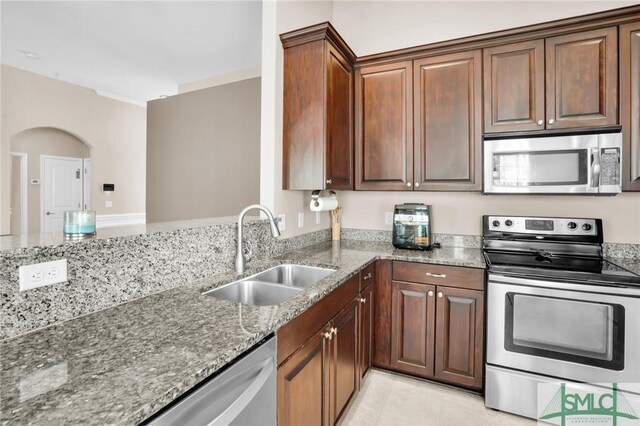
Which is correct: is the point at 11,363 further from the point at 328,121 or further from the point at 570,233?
the point at 570,233

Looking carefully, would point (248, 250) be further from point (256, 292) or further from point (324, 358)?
point (324, 358)

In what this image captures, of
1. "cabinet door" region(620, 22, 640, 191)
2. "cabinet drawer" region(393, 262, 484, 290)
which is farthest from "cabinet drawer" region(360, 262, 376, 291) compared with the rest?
"cabinet door" region(620, 22, 640, 191)

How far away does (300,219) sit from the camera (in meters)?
2.53

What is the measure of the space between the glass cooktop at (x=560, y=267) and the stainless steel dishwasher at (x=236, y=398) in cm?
149

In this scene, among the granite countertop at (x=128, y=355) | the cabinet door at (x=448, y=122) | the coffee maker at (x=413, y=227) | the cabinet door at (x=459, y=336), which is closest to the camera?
the granite countertop at (x=128, y=355)

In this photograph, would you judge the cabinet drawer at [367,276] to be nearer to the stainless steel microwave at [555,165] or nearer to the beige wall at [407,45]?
the beige wall at [407,45]

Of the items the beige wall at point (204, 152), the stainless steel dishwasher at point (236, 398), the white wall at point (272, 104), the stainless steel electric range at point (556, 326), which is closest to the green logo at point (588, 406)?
the stainless steel electric range at point (556, 326)

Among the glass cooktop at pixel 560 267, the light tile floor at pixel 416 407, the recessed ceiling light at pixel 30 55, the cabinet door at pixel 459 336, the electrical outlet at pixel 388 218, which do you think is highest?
the recessed ceiling light at pixel 30 55

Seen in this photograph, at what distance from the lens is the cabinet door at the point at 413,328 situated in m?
2.17

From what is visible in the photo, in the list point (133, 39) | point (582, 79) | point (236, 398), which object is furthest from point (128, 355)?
point (133, 39)

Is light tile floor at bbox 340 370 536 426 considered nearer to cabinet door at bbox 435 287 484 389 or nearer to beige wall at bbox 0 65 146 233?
cabinet door at bbox 435 287 484 389

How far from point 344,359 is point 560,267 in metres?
1.36

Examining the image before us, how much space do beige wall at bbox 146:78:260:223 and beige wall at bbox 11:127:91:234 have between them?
2377 mm

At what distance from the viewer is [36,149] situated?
5488 mm
